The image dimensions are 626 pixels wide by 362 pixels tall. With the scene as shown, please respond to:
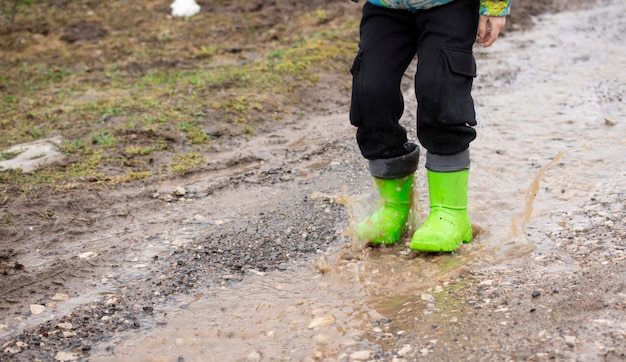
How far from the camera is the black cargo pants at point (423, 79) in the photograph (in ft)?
9.09

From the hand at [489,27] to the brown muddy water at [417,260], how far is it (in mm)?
785

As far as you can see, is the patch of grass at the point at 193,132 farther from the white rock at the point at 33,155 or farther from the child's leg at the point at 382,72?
the child's leg at the point at 382,72

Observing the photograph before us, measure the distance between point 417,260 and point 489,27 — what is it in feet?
3.10

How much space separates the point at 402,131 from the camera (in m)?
3.01

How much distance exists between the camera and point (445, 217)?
2904 mm

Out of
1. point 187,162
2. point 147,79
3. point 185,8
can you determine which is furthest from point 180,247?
point 185,8

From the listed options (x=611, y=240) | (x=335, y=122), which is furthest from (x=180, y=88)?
(x=611, y=240)

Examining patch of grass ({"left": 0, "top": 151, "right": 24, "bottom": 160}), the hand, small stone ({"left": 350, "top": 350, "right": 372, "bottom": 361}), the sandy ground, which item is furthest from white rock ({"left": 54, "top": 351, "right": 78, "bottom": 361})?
patch of grass ({"left": 0, "top": 151, "right": 24, "bottom": 160})

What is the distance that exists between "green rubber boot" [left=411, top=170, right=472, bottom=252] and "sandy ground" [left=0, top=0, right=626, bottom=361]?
69 mm

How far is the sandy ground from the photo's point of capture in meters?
2.30

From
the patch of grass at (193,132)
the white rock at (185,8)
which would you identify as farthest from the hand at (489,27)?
the white rock at (185,8)

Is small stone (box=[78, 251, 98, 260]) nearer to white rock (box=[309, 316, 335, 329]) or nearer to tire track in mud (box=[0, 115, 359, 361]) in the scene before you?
tire track in mud (box=[0, 115, 359, 361])

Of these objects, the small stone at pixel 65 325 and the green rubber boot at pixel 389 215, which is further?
the green rubber boot at pixel 389 215

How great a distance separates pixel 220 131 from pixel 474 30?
2322 mm
